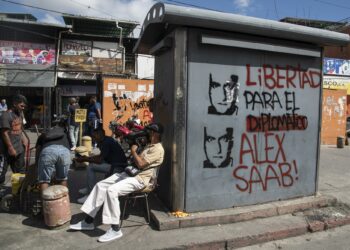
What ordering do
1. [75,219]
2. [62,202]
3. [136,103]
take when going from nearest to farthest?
[62,202] → [75,219] → [136,103]

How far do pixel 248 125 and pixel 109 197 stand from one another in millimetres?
2376

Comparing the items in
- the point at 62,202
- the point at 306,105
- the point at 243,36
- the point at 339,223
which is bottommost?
the point at 339,223

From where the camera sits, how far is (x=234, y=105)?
5262mm

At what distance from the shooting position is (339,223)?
5.29m

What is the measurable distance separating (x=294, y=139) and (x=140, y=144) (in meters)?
2.57

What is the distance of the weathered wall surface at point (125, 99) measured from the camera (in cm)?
1295

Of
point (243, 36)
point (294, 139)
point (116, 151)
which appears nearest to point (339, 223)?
point (294, 139)

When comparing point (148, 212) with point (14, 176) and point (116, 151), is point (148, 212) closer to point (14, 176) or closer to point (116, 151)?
point (116, 151)

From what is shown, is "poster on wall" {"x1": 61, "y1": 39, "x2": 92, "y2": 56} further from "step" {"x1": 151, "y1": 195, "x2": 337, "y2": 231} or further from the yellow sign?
"step" {"x1": 151, "y1": 195, "x2": 337, "y2": 231}

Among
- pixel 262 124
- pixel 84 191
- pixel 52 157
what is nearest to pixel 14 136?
pixel 52 157

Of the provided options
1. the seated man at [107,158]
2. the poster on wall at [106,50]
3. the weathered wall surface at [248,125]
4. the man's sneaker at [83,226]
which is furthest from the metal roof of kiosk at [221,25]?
the poster on wall at [106,50]

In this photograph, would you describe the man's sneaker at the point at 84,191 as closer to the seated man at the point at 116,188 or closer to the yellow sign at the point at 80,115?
the seated man at the point at 116,188

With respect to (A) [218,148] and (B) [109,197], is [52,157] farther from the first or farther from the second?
(A) [218,148]

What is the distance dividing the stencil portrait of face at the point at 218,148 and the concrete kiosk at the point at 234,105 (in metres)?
0.01
